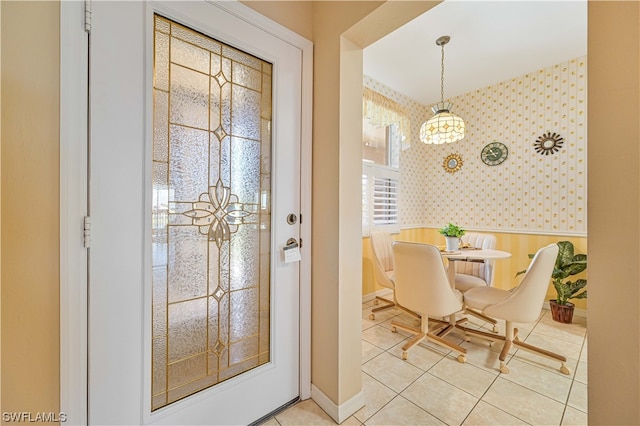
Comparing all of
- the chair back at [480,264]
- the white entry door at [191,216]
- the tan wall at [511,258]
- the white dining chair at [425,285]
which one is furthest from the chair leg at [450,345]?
the white entry door at [191,216]

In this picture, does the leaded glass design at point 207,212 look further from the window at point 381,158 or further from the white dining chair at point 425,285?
the window at point 381,158

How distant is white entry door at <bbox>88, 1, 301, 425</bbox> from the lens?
0.94 metres

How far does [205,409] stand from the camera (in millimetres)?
1181

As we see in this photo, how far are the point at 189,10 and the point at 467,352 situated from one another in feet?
9.87

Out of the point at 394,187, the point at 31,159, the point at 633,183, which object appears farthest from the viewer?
the point at 394,187

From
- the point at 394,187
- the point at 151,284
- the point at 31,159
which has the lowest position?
the point at 151,284

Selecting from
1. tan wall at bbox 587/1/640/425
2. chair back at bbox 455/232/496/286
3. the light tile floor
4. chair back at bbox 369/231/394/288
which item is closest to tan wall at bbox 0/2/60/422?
the light tile floor

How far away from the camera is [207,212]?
1198mm

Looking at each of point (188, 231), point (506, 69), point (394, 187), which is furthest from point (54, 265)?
point (506, 69)

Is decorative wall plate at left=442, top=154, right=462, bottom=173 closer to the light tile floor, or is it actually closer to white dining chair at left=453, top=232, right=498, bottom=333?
white dining chair at left=453, top=232, right=498, bottom=333

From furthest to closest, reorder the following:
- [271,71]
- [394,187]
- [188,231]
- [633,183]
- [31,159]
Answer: [394,187], [271,71], [188,231], [31,159], [633,183]

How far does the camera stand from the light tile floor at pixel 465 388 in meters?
1.42

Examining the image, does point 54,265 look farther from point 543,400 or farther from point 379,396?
point 543,400

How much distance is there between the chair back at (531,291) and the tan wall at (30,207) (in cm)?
255
